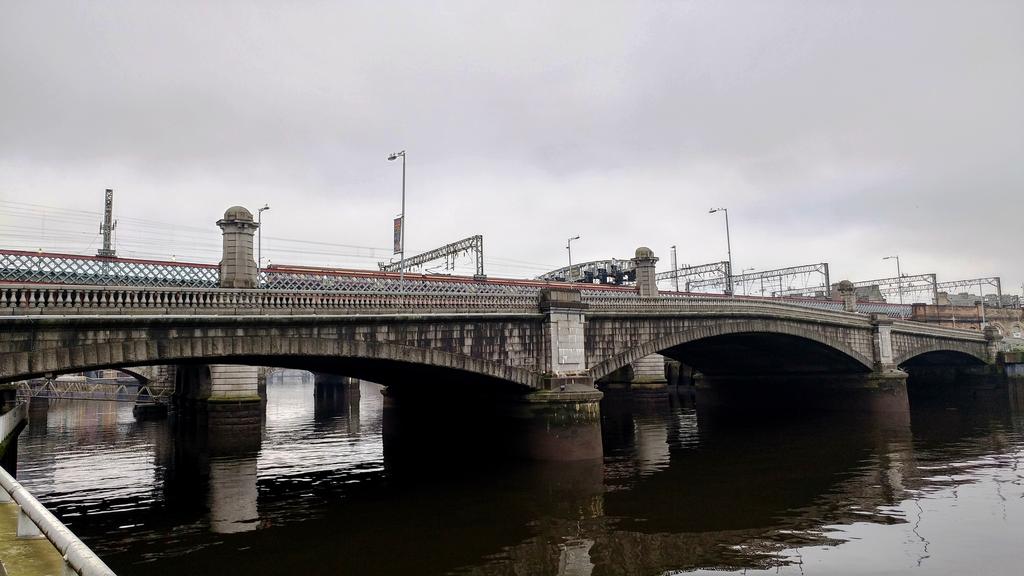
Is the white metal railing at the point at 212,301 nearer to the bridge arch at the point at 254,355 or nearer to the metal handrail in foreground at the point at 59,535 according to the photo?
the bridge arch at the point at 254,355

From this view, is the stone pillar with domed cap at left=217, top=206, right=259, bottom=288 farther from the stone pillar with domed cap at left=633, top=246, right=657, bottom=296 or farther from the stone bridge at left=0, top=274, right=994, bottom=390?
the stone pillar with domed cap at left=633, top=246, right=657, bottom=296

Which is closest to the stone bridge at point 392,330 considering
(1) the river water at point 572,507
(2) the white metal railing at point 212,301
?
(2) the white metal railing at point 212,301

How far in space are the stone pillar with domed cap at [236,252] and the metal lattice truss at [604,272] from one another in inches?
1640

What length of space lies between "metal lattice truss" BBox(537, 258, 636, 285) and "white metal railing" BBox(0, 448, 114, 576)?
54726mm

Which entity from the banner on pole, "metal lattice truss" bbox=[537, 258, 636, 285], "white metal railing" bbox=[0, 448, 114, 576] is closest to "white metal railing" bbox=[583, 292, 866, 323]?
the banner on pole

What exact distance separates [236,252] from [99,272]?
4.14 meters

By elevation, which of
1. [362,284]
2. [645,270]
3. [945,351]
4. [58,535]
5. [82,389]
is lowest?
[82,389]

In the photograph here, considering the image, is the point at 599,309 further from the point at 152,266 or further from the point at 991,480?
the point at 152,266

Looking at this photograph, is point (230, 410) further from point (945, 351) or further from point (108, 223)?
point (945, 351)

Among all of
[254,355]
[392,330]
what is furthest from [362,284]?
[254,355]

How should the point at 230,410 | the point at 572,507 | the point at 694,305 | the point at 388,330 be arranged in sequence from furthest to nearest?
the point at 230,410 < the point at 694,305 < the point at 388,330 < the point at 572,507

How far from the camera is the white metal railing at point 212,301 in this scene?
53.1 ft

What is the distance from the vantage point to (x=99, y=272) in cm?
2061

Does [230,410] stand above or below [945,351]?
below
